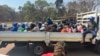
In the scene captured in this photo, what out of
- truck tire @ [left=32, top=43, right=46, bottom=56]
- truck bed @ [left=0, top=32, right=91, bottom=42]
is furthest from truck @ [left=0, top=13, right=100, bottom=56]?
truck tire @ [left=32, top=43, right=46, bottom=56]

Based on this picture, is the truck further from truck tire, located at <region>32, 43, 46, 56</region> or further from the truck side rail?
truck tire, located at <region>32, 43, 46, 56</region>

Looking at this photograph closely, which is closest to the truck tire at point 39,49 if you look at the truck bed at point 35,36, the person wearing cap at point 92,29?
the truck bed at point 35,36

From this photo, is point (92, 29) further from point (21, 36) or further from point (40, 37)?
point (21, 36)

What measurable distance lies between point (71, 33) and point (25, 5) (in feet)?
149

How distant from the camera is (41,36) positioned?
11453 millimetres

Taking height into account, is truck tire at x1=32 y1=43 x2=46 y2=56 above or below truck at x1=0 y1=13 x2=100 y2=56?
below

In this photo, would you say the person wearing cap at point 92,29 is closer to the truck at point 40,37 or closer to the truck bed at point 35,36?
the truck at point 40,37

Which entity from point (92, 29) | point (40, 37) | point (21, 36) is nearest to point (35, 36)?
point (40, 37)

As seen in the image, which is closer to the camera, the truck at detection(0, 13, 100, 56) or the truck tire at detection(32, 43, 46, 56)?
the truck at detection(0, 13, 100, 56)

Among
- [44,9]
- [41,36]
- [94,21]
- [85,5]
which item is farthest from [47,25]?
[44,9]

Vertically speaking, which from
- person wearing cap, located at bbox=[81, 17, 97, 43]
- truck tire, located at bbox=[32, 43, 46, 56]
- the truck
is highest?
Answer: person wearing cap, located at bbox=[81, 17, 97, 43]

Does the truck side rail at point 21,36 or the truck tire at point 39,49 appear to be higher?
the truck side rail at point 21,36

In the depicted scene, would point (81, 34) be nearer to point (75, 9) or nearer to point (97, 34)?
point (97, 34)

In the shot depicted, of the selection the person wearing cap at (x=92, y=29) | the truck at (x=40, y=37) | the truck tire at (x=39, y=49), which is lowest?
the truck tire at (x=39, y=49)
